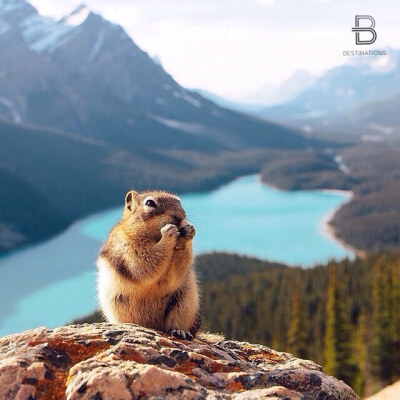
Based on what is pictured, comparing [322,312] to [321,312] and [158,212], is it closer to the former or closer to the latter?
[321,312]

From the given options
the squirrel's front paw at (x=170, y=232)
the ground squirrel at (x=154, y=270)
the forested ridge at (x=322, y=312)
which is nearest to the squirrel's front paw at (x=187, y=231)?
the ground squirrel at (x=154, y=270)

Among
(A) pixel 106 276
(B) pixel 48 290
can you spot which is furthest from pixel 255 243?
(A) pixel 106 276

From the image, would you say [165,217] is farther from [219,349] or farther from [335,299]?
[335,299]

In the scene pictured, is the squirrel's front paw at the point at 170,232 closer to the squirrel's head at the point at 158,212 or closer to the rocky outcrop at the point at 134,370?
the squirrel's head at the point at 158,212

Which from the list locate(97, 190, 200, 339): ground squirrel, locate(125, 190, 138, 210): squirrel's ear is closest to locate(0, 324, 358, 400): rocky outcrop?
locate(97, 190, 200, 339): ground squirrel

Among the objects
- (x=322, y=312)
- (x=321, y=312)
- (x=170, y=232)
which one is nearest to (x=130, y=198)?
(x=170, y=232)

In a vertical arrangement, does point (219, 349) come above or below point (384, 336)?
above
